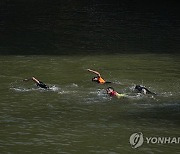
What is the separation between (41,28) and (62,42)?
8980mm

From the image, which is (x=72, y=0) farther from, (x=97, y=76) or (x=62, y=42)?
(x=97, y=76)

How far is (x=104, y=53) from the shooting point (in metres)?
46.3

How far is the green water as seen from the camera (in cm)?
2361

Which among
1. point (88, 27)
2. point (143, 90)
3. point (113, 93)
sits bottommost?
point (113, 93)

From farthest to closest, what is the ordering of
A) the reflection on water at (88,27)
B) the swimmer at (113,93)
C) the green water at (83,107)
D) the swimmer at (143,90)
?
1. the reflection on water at (88,27)
2. the swimmer at (143,90)
3. the swimmer at (113,93)
4. the green water at (83,107)

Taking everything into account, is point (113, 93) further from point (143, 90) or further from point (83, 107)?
point (83, 107)

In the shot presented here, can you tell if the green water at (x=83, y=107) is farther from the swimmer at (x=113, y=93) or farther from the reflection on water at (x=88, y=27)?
Result: the reflection on water at (x=88, y=27)

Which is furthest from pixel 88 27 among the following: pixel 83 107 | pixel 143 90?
pixel 83 107

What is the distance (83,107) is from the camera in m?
28.8

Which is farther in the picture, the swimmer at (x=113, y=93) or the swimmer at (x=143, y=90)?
the swimmer at (x=143, y=90)

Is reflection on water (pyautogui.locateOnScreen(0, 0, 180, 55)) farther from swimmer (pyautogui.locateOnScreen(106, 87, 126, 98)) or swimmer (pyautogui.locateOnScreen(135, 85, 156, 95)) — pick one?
swimmer (pyautogui.locateOnScreen(106, 87, 126, 98))

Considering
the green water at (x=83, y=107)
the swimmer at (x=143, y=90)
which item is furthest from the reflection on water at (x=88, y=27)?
the swimmer at (x=143, y=90)

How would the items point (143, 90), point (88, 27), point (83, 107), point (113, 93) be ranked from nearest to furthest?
point (83, 107) → point (113, 93) → point (143, 90) → point (88, 27)

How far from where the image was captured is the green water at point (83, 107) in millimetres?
23609
